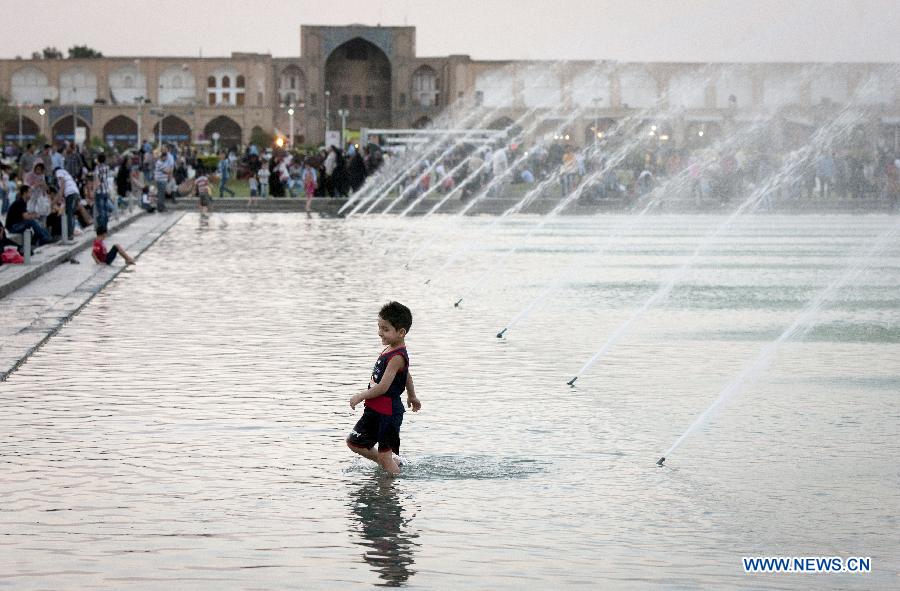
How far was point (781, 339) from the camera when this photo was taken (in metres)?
12.7

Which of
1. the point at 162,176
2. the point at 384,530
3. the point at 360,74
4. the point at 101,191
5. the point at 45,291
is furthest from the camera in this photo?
the point at 360,74

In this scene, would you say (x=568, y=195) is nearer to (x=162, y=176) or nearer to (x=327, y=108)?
(x=162, y=176)

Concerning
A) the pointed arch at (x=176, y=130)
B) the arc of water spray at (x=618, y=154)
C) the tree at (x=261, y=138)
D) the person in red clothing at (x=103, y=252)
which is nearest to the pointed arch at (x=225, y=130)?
the pointed arch at (x=176, y=130)

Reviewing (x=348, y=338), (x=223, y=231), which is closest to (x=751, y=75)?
(x=223, y=231)

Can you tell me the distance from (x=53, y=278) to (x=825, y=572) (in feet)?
44.7

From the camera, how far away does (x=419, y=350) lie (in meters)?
12.0

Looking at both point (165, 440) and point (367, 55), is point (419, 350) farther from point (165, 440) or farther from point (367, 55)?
point (367, 55)

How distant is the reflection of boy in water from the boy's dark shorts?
0.18 metres

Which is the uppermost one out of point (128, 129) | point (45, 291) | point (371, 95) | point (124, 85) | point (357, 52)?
point (357, 52)

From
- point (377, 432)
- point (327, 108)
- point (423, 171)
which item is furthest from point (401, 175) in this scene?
point (327, 108)

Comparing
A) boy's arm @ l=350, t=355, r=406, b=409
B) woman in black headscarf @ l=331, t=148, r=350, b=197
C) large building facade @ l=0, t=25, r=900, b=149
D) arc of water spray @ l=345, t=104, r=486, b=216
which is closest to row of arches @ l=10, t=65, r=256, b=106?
large building facade @ l=0, t=25, r=900, b=149

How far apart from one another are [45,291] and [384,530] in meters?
10.9

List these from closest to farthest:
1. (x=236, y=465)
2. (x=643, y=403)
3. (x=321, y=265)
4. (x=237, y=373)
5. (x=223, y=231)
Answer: (x=236, y=465) → (x=643, y=403) → (x=237, y=373) → (x=321, y=265) → (x=223, y=231)

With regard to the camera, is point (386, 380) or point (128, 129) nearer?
point (386, 380)
